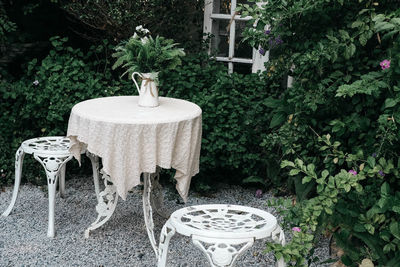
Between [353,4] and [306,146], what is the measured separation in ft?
3.29

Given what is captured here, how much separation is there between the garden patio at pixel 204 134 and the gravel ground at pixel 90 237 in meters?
0.02

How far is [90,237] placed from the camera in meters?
3.94

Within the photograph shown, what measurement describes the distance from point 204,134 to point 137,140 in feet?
4.75

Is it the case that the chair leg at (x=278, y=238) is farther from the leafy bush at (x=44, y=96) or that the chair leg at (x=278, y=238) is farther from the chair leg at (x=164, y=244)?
the leafy bush at (x=44, y=96)

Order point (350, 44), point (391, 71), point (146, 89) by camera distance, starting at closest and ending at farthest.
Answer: point (391, 71)
point (350, 44)
point (146, 89)

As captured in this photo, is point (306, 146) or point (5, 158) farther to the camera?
point (5, 158)

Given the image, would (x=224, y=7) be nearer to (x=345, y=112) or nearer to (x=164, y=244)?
(x=345, y=112)

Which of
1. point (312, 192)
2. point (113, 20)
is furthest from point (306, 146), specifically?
point (113, 20)

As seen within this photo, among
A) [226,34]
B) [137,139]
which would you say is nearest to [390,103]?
[137,139]

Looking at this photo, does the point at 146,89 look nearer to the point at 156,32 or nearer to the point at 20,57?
the point at 156,32

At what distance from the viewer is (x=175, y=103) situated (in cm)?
396

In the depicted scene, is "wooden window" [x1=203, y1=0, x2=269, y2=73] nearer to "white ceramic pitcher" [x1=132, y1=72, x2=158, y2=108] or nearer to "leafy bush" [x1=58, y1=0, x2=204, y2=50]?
"leafy bush" [x1=58, y1=0, x2=204, y2=50]

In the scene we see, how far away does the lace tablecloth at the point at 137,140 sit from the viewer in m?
3.31

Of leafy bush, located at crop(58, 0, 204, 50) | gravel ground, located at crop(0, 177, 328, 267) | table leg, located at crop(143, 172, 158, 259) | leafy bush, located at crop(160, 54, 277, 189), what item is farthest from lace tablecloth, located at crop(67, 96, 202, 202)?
leafy bush, located at crop(58, 0, 204, 50)
